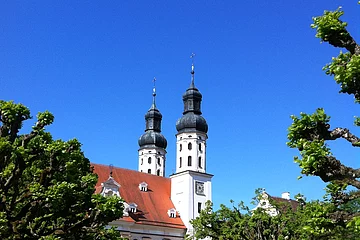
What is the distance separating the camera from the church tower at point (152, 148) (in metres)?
63.1

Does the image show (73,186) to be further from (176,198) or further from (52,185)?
(176,198)

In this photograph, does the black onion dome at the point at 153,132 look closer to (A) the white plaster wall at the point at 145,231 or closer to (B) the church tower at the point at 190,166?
(B) the church tower at the point at 190,166

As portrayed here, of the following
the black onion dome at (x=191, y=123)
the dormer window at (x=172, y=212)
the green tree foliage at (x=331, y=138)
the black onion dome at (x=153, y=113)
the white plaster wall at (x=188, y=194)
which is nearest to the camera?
the green tree foliage at (x=331, y=138)

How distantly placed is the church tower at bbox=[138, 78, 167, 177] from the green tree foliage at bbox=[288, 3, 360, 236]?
170 feet

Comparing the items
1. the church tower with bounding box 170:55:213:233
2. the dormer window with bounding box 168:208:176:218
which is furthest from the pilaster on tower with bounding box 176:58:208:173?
the dormer window with bounding box 168:208:176:218

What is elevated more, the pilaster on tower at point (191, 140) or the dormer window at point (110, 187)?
the pilaster on tower at point (191, 140)

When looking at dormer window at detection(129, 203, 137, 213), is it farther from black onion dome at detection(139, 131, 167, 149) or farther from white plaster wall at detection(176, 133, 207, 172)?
black onion dome at detection(139, 131, 167, 149)

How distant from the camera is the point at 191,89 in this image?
57.0 meters

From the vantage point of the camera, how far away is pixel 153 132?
64312 mm

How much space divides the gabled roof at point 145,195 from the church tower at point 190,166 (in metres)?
1.20

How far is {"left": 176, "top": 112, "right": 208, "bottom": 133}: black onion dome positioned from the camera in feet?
179

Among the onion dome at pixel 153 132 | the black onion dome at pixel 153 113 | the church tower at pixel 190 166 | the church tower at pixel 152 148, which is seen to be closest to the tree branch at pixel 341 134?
the church tower at pixel 190 166

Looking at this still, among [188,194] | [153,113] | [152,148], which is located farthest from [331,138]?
[153,113]

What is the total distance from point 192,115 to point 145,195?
10536 millimetres
